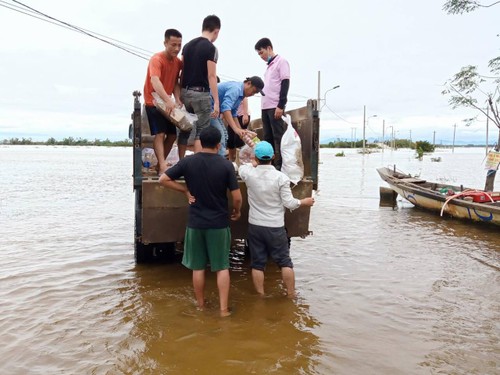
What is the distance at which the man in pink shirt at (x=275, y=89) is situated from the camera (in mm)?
5289

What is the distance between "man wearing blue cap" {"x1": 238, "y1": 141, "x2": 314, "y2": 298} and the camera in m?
4.14

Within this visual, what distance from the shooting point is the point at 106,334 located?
3621 millimetres

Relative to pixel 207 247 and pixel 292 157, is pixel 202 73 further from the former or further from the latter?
pixel 207 247

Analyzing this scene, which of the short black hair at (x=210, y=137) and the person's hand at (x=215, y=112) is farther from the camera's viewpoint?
the person's hand at (x=215, y=112)

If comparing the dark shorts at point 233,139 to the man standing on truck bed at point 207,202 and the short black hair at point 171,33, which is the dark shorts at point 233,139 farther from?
the man standing on truck bed at point 207,202

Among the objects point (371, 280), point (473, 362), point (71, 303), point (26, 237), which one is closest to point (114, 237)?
point (26, 237)

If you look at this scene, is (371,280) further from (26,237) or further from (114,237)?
(26,237)

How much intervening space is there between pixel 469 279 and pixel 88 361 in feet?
15.1

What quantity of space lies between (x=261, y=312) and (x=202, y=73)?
8.58ft

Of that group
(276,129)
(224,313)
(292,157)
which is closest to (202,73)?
(276,129)

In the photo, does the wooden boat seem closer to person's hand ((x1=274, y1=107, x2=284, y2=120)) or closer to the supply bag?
person's hand ((x1=274, y1=107, x2=284, y2=120))

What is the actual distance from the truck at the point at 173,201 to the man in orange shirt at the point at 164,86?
0.21 m

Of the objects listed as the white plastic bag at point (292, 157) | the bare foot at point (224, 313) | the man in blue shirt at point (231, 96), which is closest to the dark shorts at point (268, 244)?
the bare foot at point (224, 313)

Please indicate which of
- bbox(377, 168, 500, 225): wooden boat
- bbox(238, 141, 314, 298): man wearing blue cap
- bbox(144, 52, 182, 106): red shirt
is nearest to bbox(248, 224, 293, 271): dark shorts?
bbox(238, 141, 314, 298): man wearing blue cap
